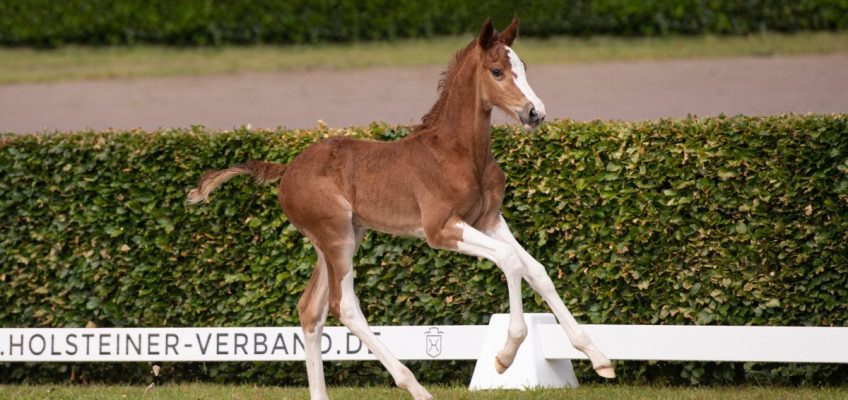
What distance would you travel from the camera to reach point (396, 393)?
7.81 m

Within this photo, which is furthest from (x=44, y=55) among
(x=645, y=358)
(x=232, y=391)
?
(x=645, y=358)

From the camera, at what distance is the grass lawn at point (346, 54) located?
1759 cm

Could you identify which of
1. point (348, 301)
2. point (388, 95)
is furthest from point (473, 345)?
point (388, 95)

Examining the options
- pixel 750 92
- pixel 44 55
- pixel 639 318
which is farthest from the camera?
pixel 44 55

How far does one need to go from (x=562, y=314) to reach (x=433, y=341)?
7.63 ft

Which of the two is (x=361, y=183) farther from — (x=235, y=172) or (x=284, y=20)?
(x=284, y=20)

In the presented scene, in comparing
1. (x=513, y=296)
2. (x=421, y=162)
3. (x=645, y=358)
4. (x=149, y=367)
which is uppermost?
(x=421, y=162)

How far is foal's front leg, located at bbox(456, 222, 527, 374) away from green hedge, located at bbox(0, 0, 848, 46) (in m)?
13.0

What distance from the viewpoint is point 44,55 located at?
18812 mm

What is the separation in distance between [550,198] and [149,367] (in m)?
3.29

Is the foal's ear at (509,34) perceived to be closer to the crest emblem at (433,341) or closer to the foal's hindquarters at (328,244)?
the foal's hindquarters at (328,244)

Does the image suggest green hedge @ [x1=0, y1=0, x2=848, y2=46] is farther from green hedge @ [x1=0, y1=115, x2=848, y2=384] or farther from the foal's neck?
the foal's neck

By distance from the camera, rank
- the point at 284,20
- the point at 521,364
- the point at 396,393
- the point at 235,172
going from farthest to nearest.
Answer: the point at 284,20 < the point at 396,393 < the point at 521,364 < the point at 235,172

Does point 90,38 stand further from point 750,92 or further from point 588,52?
point 750,92
